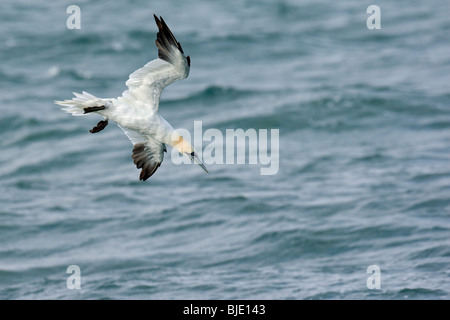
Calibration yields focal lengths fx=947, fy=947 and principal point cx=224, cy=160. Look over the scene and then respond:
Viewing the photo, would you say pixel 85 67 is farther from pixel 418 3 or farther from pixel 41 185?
pixel 418 3

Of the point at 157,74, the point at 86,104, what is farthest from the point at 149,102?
the point at 86,104

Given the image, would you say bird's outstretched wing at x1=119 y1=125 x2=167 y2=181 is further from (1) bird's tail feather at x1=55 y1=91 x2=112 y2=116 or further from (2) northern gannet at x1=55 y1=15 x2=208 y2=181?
(1) bird's tail feather at x1=55 y1=91 x2=112 y2=116

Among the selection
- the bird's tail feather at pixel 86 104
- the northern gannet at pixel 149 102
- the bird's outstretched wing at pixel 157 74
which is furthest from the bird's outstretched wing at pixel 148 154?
the bird's tail feather at pixel 86 104

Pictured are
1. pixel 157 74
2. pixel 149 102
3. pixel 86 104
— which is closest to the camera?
pixel 86 104

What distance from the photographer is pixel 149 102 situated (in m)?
14.7

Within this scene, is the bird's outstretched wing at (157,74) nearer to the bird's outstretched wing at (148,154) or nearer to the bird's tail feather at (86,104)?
the bird's tail feather at (86,104)

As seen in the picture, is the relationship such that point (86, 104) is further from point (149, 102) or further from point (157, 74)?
point (157, 74)

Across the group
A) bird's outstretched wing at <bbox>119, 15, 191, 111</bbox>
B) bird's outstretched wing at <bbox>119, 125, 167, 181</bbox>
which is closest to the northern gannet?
bird's outstretched wing at <bbox>119, 15, 191, 111</bbox>

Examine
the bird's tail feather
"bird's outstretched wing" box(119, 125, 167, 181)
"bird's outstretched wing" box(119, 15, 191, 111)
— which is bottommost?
"bird's outstretched wing" box(119, 125, 167, 181)

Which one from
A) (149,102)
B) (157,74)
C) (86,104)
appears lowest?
(86,104)

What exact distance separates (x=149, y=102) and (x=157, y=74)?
51 centimetres

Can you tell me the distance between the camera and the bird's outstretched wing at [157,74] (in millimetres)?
14633

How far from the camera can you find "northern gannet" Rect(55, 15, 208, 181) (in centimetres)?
1419

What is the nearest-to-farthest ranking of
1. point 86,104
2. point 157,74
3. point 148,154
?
point 86,104
point 157,74
point 148,154
